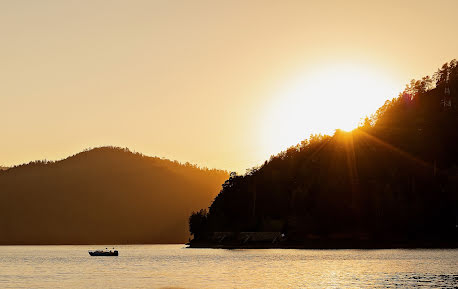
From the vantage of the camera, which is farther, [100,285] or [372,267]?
[372,267]

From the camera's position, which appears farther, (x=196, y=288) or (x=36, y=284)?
(x=36, y=284)

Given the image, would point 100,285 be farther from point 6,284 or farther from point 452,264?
point 452,264

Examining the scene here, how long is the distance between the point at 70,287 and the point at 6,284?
1807 centimetres

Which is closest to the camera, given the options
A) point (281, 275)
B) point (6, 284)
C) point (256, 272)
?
point (6, 284)

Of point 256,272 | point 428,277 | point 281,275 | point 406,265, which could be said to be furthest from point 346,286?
point 406,265

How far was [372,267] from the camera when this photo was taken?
169875 mm

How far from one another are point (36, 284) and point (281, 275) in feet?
167

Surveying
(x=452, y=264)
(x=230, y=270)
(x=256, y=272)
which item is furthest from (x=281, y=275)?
(x=452, y=264)

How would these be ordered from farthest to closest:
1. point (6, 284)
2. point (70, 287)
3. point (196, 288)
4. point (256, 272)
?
point (256, 272) → point (6, 284) → point (70, 287) → point (196, 288)

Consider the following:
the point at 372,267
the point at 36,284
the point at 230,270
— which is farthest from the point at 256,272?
the point at 36,284

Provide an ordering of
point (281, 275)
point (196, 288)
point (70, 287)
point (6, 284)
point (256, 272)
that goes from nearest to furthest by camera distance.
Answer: point (196, 288) < point (70, 287) < point (6, 284) < point (281, 275) < point (256, 272)

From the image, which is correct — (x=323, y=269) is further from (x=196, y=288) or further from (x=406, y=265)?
(x=196, y=288)

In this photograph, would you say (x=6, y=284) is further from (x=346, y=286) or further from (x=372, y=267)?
(x=372, y=267)

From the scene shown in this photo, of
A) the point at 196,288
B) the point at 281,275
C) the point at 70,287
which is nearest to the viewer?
the point at 196,288
